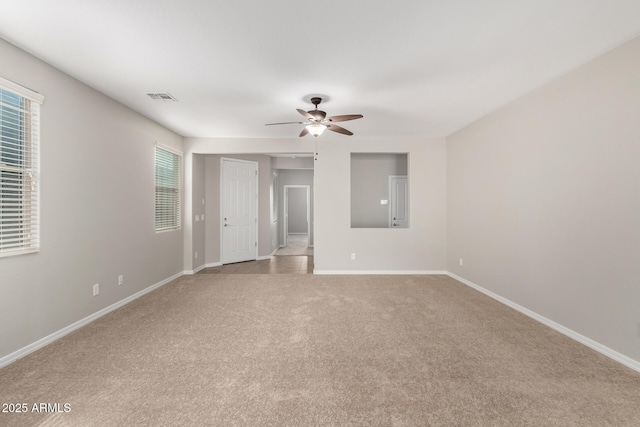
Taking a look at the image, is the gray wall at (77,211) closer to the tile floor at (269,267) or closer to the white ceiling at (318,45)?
the white ceiling at (318,45)

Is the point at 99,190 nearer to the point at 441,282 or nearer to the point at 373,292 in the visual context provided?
the point at 373,292

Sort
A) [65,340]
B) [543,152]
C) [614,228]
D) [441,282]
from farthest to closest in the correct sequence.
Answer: [441,282] < [543,152] < [65,340] < [614,228]

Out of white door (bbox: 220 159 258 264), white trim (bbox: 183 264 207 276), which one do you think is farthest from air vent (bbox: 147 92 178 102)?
white trim (bbox: 183 264 207 276)

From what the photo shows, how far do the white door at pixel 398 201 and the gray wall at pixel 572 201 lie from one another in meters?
2.24

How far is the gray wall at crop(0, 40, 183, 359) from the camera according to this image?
246cm

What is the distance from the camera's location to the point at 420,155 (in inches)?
218

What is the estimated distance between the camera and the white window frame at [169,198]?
459 centimetres

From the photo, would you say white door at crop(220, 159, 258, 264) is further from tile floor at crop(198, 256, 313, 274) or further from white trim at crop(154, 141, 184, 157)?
white trim at crop(154, 141, 184, 157)

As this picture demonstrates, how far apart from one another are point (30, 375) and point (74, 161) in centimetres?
201

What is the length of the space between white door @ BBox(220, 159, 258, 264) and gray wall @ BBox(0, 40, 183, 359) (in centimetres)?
213

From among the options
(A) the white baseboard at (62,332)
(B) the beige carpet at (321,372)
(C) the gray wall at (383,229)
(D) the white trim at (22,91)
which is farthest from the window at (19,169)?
(C) the gray wall at (383,229)

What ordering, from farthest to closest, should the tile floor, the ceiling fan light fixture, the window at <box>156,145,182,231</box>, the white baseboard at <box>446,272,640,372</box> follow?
the tile floor, the window at <box>156,145,182,231</box>, the ceiling fan light fixture, the white baseboard at <box>446,272,640,372</box>

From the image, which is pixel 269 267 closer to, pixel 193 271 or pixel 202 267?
pixel 202 267

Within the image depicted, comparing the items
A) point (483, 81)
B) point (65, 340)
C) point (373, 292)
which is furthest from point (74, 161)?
point (483, 81)
